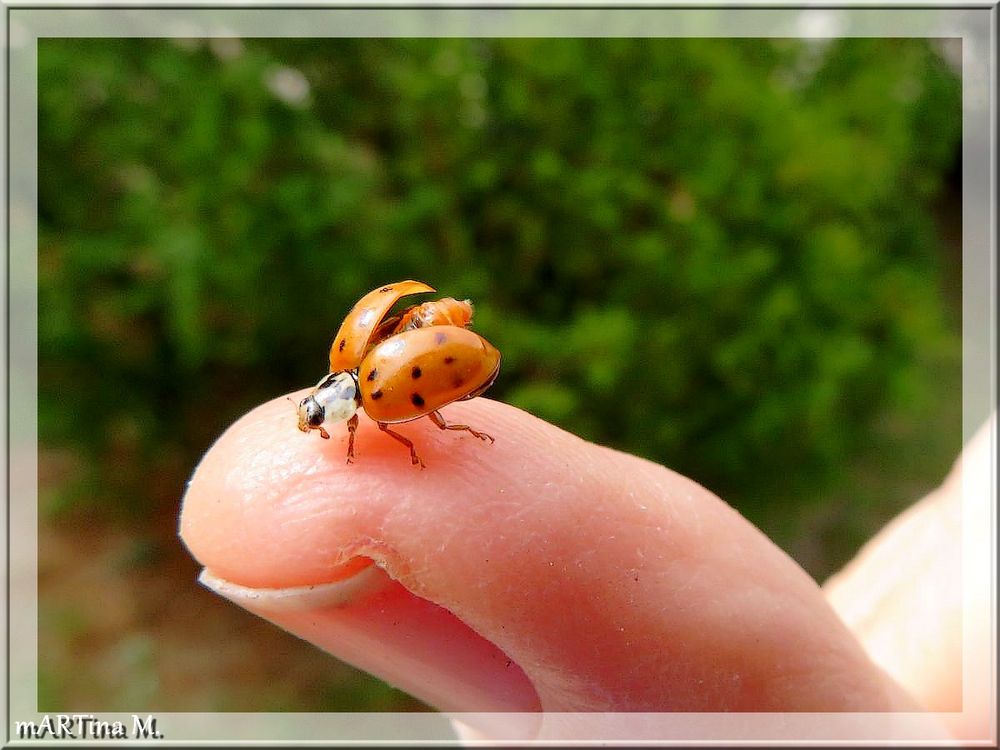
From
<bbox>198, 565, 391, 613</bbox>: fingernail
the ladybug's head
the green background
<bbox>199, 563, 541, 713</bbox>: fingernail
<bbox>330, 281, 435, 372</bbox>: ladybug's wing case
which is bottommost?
<bbox>199, 563, 541, 713</bbox>: fingernail

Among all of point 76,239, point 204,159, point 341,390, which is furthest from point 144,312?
point 341,390

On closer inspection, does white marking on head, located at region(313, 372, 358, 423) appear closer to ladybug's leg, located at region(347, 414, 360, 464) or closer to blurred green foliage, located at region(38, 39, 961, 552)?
ladybug's leg, located at region(347, 414, 360, 464)

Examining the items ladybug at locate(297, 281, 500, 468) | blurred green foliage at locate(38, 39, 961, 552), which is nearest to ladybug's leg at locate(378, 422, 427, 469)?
ladybug at locate(297, 281, 500, 468)

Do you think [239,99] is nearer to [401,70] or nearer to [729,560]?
[401,70]

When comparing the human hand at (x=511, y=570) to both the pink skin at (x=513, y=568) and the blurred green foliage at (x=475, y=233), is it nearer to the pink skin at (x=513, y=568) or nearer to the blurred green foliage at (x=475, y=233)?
the pink skin at (x=513, y=568)

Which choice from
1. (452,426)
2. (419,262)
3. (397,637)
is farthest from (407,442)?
(419,262)

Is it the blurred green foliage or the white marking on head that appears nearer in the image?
the white marking on head

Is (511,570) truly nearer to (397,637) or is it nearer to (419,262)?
(397,637)
